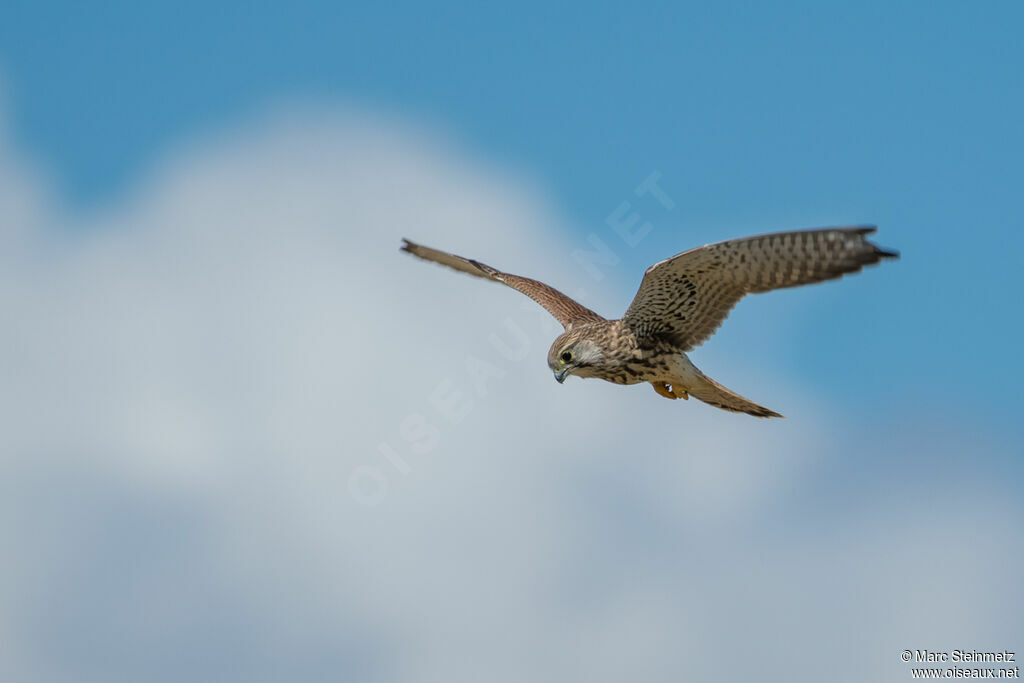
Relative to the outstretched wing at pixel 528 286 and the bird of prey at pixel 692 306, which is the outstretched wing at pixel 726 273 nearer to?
the bird of prey at pixel 692 306

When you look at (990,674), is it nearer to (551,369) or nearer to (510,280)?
(551,369)

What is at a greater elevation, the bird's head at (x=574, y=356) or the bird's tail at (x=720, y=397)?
the bird's tail at (x=720, y=397)

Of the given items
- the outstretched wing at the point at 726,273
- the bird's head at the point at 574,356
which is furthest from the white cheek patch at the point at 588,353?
the outstretched wing at the point at 726,273

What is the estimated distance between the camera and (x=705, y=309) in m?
9.89

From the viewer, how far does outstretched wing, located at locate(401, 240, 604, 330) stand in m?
11.5

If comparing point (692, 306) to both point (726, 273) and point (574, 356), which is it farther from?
point (574, 356)

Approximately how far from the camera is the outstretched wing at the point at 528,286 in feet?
37.8

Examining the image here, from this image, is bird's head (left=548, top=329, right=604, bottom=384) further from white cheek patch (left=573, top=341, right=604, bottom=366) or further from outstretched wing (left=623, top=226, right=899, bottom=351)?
outstretched wing (left=623, top=226, right=899, bottom=351)

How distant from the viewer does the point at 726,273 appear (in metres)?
9.38

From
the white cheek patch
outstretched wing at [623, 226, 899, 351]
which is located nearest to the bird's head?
the white cheek patch

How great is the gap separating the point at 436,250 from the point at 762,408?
4320 mm

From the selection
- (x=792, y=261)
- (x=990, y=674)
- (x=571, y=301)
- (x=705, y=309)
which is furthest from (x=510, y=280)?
(x=990, y=674)

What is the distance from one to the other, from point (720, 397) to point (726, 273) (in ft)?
5.23

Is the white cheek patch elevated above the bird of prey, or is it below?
below
